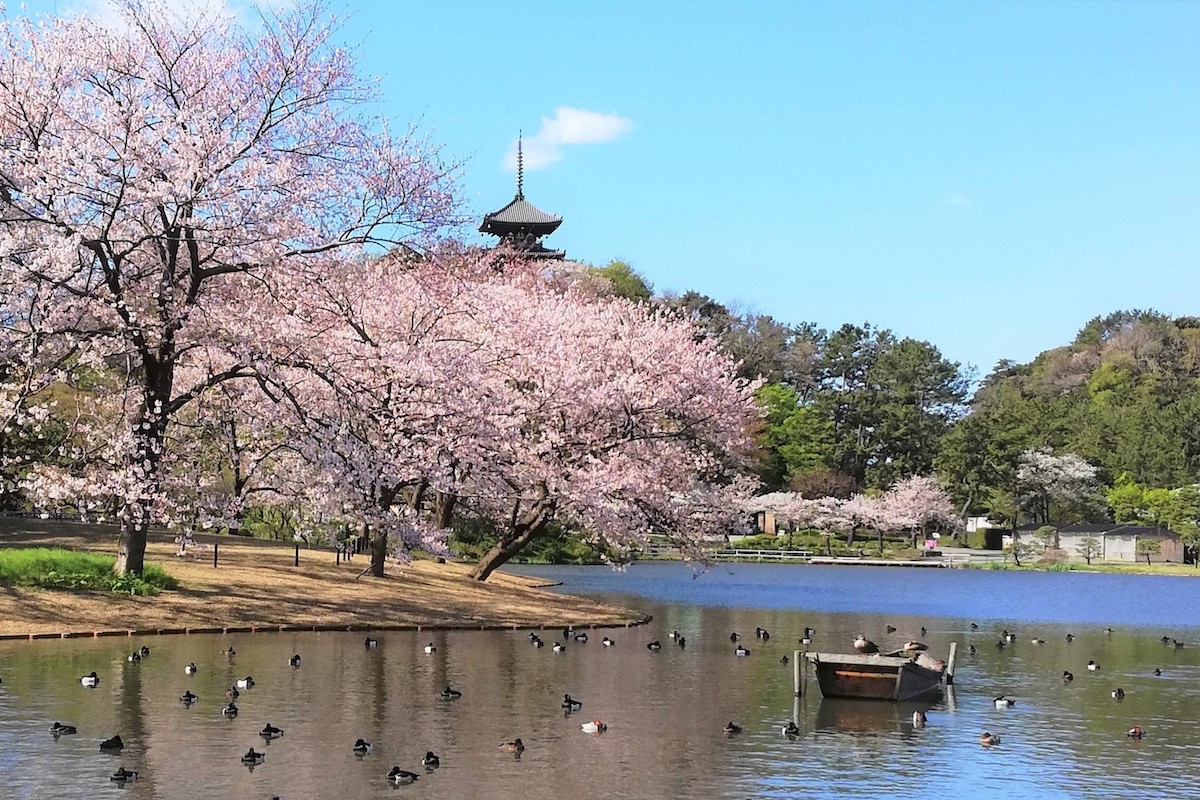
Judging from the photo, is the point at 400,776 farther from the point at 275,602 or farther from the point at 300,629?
the point at 275,602

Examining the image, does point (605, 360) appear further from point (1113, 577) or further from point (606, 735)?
point (1113, 577)

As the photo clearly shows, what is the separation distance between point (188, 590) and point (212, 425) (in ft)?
13.5

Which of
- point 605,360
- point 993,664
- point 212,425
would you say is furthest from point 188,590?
point 993,664

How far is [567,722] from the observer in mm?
20688

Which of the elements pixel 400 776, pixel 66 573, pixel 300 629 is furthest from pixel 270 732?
pixel 66 573

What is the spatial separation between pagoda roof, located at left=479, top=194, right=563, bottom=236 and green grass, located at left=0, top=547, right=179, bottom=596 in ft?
259

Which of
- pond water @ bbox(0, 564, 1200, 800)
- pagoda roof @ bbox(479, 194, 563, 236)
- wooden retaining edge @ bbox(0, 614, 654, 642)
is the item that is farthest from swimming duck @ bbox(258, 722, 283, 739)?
pagoda roof @ bbox(479, 194, 563, 236)

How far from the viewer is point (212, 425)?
31641mm

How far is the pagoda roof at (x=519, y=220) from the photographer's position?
108 meters

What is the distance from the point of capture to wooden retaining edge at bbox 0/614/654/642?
2748cm

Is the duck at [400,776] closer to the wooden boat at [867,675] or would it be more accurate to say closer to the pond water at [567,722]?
the pond water at [567,722]

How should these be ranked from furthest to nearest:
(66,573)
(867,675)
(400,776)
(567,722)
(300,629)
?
(300,629), (66,573), (867,675), (567,722), (400,776)

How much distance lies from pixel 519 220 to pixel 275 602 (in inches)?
3106

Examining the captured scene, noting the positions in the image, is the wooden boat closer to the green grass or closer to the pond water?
the pond water
